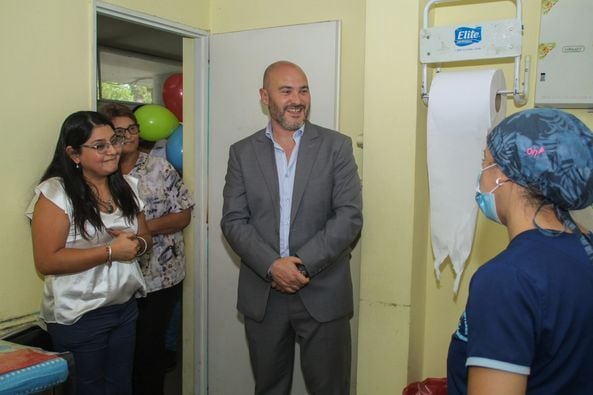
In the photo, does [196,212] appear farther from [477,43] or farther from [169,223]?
[477,43]

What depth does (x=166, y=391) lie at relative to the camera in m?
3.03

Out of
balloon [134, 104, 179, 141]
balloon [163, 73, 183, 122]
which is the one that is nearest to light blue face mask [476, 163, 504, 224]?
balloon [134, 104, 179, 141]

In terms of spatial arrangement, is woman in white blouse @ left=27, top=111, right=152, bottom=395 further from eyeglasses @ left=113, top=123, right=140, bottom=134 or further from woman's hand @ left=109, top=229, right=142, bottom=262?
eyeglasses @ left=113, top=123, right=140, bottom=134

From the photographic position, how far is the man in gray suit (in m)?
1.97

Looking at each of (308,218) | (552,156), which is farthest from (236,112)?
(552,156)

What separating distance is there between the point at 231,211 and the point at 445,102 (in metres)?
0.95

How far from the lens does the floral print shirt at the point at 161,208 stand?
8.40 feet

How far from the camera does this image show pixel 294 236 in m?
2.02

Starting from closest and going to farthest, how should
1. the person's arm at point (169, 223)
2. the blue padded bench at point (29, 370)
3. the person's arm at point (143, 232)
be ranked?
the blue padded bench at point (29, 370) < the person's arm at point (143, 232) < the person's arm at point (169, 223)

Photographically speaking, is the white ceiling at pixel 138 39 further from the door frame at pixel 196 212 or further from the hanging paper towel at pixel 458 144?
the hanging paper towel at pixel 458 144

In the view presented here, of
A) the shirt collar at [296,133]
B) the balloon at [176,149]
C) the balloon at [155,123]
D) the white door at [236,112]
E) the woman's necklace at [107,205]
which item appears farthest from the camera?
the balloon at [155,123]

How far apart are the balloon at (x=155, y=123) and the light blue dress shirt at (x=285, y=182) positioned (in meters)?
1.27

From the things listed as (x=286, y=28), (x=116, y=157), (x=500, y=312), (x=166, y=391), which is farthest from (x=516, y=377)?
(x=166, y=391)

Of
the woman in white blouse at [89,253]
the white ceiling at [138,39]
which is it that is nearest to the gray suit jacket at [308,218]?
the woman in white blouse at [89,253]
